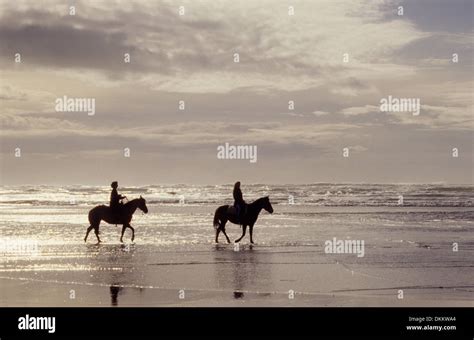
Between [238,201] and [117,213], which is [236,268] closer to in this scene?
[238,201]

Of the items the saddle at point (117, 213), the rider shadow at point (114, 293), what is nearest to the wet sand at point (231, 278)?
the rider shadow at point (114, 293)

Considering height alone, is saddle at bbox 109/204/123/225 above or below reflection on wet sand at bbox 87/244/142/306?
above

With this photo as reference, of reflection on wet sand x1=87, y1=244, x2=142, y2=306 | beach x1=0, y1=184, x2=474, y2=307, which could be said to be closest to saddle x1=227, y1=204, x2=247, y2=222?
beach x1=0, y1=184, x2=474, y2=307

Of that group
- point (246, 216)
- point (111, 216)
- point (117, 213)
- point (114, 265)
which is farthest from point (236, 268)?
point (111, 216)

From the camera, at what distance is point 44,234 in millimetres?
24938

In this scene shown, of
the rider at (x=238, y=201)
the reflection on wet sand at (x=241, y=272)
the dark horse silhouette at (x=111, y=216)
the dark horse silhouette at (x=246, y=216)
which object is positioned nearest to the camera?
the reflection on wet sand at (x=241, y=272)

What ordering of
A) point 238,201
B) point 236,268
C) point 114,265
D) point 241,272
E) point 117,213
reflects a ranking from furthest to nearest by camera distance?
point 117,213 → point 238,201 → point 114,265 → point 236,268 → point 241,272

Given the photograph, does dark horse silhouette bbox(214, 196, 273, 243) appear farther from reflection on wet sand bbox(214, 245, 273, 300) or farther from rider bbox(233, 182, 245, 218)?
reflection on wet sand bbox(214, 245, 273, 300)

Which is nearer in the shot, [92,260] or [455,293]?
[455,293]

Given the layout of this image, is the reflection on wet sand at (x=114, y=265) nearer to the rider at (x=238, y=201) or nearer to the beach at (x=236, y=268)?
the beach at (x=236, y=268)
